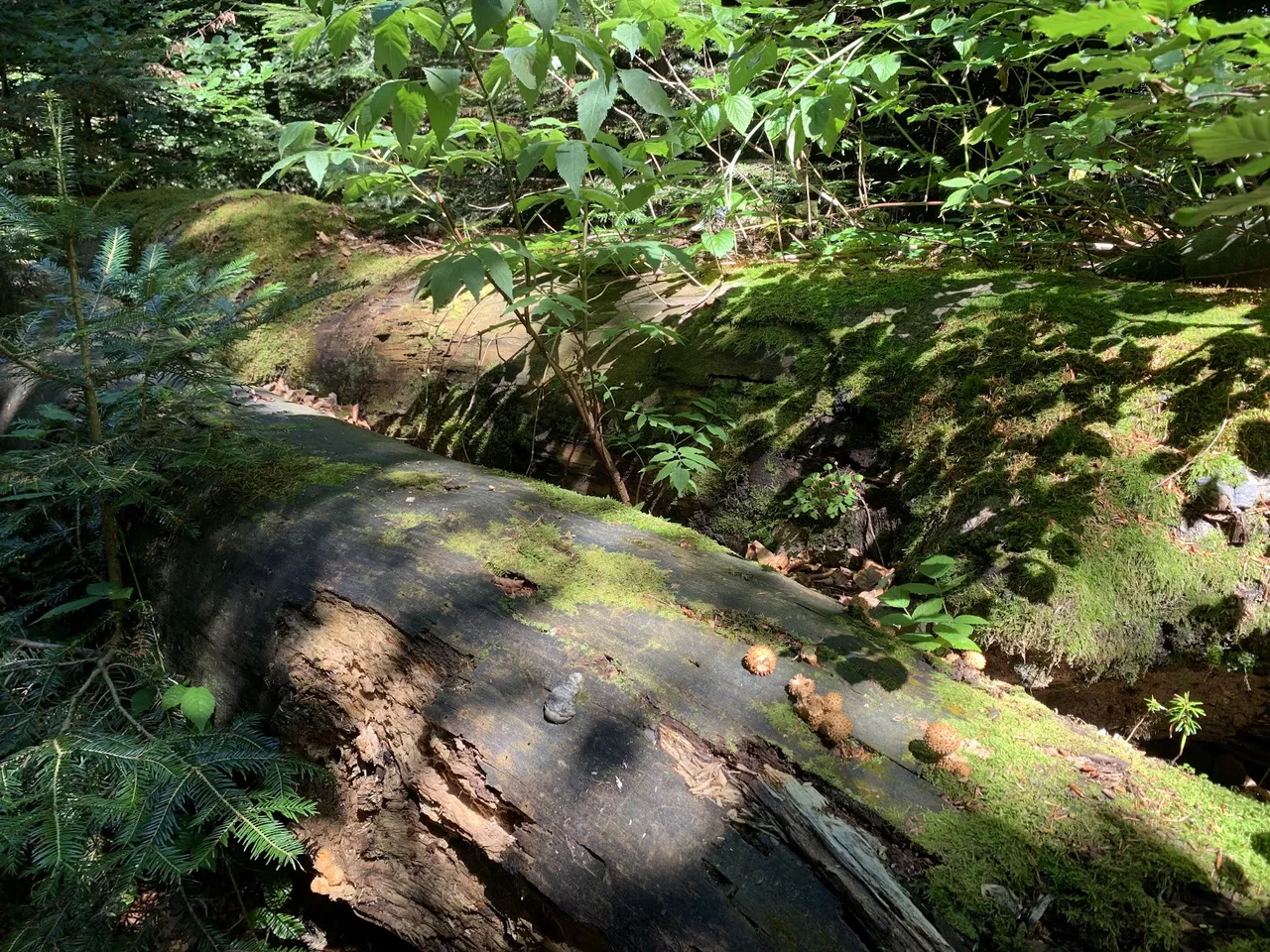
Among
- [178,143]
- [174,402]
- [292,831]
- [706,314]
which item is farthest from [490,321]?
[178,143]

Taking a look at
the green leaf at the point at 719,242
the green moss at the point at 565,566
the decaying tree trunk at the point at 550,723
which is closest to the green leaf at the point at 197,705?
the decaying tree trunk at the point at 550,723

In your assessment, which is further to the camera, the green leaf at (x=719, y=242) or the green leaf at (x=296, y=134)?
the green leaf at (x=719, y=242)

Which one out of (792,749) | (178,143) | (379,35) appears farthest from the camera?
(178,143)

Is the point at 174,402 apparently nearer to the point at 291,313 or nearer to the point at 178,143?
the point at 291,313

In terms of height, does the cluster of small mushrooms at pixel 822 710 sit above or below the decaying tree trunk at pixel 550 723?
above

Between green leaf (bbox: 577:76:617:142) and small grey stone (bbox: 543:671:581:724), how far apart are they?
1527mm

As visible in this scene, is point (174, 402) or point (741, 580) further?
point (174, 402)

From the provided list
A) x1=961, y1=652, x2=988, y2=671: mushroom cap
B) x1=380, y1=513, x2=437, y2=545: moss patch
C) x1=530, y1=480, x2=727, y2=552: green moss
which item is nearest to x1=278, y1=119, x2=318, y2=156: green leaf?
x1=380, y1=513, x2=437, y2=545: moss patch

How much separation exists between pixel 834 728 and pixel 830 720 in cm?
2

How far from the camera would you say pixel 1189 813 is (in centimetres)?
149

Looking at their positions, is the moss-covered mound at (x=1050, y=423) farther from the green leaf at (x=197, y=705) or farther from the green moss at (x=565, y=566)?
the green leaf at (x=197, y=705)

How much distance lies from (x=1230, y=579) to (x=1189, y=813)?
1215 millimetres

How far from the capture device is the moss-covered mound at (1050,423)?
7.85 feet

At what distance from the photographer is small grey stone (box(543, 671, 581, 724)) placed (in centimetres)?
179
